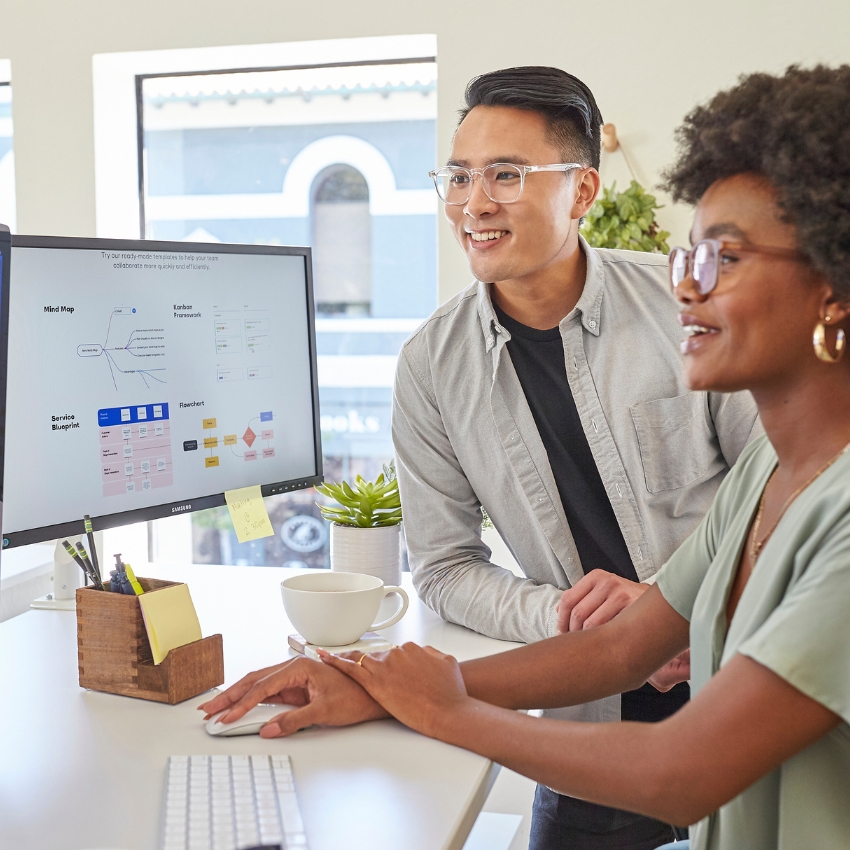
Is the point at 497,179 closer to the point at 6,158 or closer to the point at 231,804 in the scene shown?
the point at 231,804

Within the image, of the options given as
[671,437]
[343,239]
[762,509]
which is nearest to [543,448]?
[671,437]

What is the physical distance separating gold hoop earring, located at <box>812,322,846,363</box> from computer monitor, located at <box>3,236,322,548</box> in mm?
924

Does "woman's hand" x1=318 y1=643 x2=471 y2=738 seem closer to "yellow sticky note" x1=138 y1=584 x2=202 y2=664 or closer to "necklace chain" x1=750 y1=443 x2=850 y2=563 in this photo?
"yellow sticky note" x1=138 y1=584 x2=202 y2=664

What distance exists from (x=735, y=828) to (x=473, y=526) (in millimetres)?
800

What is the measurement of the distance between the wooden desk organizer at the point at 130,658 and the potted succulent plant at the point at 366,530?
0.53 m

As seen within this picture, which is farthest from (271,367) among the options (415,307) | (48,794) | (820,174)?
(415,307)

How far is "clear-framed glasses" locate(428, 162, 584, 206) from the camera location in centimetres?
161

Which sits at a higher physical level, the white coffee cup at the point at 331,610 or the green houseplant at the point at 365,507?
the green houseplant at the point at 365,507

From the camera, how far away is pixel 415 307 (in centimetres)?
293

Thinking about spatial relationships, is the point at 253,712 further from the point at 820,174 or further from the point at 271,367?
the point at 820,174

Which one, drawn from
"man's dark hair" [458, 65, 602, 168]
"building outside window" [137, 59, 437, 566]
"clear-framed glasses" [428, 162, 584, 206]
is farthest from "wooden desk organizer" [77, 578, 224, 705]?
"building outside window" [137, 59, 437, 566]

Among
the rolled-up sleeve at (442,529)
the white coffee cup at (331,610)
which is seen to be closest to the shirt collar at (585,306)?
the rolled-up sleeve at (442,529)

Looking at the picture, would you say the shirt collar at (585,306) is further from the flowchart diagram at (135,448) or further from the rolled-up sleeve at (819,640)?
the rolled-up sleeve at (819,640)

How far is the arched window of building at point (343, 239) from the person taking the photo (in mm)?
2922
